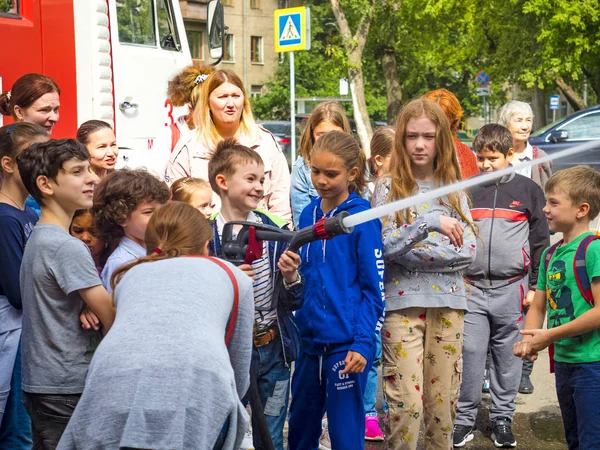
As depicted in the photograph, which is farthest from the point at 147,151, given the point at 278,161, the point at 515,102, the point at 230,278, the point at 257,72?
the point at 257,72

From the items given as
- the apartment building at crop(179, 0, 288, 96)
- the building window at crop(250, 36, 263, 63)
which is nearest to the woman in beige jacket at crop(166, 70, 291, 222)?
the apartment building at crop(179, 0, 288, 96)

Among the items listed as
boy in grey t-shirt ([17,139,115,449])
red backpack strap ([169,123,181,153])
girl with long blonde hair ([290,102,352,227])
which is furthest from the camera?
red backpack strap ([169,123,181,153])

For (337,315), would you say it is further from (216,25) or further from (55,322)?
(216,25)

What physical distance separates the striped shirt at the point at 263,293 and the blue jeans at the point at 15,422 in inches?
43.7

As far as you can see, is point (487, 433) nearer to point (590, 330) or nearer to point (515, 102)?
point (590, 330)

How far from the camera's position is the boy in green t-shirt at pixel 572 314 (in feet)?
13.6

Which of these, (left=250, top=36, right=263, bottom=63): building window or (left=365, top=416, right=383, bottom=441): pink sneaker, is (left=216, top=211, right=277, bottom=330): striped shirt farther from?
(left=250, top=36, right=263, bottom=63): building window

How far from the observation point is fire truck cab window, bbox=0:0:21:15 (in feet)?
19.5

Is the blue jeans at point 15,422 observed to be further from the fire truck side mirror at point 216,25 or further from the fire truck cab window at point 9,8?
the fire truck side mirror at point 216,25

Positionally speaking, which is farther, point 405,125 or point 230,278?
point 405,125

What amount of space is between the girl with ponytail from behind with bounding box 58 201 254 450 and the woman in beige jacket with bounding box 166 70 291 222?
253 cm

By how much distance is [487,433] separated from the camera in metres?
5.73

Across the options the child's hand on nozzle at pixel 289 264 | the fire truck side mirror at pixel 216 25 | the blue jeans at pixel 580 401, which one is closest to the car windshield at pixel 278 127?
the fire truck side mirror at pixel 216 25

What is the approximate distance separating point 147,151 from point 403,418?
11.6 feet
